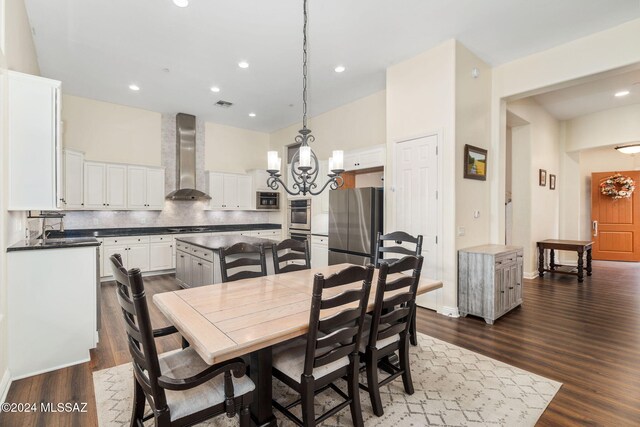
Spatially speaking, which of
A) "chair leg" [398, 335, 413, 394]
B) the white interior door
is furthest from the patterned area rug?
the white interior door

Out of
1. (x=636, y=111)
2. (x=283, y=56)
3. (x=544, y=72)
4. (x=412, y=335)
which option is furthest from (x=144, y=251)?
(x=636, y=111)

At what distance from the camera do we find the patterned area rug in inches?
75.7

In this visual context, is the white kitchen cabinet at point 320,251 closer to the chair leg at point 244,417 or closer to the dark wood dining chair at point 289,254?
the dark wood dining chair at point 289,254

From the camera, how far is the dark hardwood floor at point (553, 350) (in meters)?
2.01

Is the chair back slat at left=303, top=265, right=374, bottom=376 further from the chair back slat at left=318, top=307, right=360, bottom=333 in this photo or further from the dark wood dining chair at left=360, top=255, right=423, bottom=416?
the dark wood dining chair at left=360, top=255, right=423, bottom=416

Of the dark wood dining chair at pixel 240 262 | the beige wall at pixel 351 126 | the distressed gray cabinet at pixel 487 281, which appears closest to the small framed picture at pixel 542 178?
the distressed gray cabinet at pixel 487 281

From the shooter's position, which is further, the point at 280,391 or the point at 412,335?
the point at 412,335

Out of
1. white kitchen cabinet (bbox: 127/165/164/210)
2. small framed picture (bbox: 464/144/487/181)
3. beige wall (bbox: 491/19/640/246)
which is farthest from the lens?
white kitchen cabinet (bbox: 127/165/164/210)

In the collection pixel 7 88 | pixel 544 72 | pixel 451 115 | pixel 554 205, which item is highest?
pixel 544 72

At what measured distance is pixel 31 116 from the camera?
99.1 inches

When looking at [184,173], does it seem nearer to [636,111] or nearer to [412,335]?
[412,335]

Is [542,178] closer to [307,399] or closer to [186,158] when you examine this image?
[307,399]

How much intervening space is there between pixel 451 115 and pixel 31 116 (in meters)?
4.23

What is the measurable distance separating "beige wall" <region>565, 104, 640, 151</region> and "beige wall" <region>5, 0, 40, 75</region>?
9392 mm
